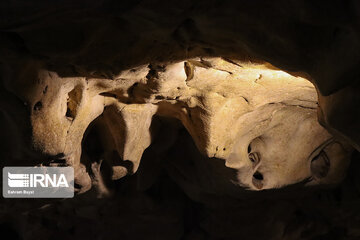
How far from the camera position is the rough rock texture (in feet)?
3.90

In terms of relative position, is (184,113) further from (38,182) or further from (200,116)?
(38,182)

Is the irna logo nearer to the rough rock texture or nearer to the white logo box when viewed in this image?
the white logo box

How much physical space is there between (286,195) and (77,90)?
202 cm

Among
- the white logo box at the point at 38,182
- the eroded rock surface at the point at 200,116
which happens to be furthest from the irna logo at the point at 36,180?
the eroded rock surface at the point at 200,116

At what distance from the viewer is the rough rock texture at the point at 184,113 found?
1.19 meters

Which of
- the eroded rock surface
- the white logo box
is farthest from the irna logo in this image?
the eroded rock surface

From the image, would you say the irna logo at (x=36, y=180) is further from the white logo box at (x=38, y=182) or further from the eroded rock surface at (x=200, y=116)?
the eroded rock surface at (x=200, y=116)

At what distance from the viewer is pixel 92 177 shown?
260 centimetres

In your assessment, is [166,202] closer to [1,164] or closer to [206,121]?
[206,121]

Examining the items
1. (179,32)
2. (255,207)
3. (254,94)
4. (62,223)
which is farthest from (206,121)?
(62,223)

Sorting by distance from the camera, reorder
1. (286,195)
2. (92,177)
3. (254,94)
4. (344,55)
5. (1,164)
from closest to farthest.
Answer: (344,55) → (1,164) → (254,94) → (92,177) → (286,195)

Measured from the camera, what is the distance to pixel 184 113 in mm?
2303

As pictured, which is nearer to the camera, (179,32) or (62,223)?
(179,32)

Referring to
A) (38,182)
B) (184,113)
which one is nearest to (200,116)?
(184,113)
